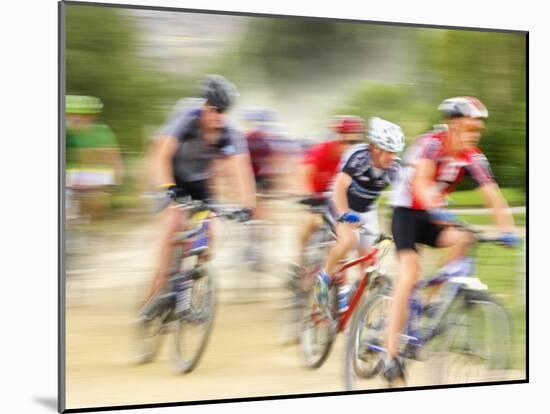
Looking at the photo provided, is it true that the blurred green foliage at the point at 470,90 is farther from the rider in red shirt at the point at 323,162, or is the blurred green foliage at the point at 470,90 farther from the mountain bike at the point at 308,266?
the mountain bike at the point at 308,266

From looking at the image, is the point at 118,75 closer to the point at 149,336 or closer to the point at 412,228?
the point at 149,336

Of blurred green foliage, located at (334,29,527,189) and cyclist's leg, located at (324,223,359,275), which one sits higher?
blurred green foliage, located at (334,29,527,189)

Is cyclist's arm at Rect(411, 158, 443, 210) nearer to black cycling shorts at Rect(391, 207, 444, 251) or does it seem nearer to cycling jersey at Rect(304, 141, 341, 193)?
black cycling shorts at Rect(391, 207, 444, 251)

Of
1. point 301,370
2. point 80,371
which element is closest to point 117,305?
point 80,371

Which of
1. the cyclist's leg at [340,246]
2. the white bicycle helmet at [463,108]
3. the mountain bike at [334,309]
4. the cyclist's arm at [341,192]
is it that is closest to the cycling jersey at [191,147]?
the cyclist's arm at [341,192]

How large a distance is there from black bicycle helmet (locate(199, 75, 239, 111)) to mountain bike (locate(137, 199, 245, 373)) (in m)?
0.56

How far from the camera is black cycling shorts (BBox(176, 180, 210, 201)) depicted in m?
5.68

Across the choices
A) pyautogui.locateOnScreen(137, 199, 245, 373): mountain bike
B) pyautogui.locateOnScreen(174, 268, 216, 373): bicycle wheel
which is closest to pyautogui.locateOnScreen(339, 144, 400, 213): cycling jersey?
pyautogui.locateOnScreen(137, 199, 245, 373): mountain bike

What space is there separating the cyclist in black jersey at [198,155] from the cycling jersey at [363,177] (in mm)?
603

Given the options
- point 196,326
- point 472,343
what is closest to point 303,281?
point 196,326

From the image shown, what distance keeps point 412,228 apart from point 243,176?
1.09 meters

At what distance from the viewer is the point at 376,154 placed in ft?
19.9

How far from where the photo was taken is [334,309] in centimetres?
605

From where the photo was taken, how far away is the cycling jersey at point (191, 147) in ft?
18.6
